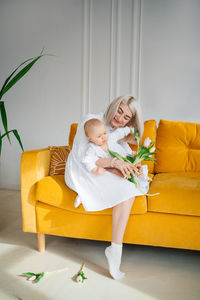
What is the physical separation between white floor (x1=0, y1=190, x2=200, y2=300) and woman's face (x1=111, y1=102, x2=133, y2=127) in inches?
33.7

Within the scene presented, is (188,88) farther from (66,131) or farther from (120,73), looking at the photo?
(66,131)

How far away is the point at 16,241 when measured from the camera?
74.4 inches

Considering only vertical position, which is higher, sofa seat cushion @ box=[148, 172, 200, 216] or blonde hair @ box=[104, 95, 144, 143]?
blonde hair @ box=[104, 95, 144, 143]

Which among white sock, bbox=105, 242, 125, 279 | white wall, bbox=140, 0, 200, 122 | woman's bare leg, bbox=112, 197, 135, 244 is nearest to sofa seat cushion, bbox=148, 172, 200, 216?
woman's bare leg, bbox=112, 197, 135, 244

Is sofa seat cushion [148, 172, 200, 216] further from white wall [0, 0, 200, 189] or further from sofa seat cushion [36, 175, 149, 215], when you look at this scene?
white wall [0, 0, 200, 189]

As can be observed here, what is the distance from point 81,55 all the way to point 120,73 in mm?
552

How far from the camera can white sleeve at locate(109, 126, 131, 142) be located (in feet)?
5.86

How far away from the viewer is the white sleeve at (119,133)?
5.86ft

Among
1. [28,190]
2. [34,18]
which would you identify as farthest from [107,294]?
[34,18]

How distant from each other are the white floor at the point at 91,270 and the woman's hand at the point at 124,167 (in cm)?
56

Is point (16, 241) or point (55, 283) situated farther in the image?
point (16, 241)

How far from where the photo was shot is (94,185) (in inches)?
60.9

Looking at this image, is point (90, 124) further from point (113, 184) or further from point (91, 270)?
point (91, 270)

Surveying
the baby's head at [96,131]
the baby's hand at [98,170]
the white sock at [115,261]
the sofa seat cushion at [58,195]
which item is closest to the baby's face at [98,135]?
the baby's head at [96,131]
